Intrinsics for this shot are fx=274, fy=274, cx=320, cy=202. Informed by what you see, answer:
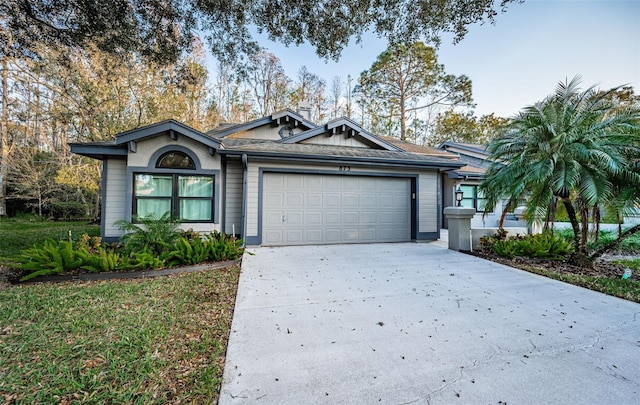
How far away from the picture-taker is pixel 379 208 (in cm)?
863

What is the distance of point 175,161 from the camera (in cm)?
729

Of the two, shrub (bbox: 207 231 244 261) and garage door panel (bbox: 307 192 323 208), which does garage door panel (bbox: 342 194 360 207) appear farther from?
shrub (bbox: 207 231 244 261)

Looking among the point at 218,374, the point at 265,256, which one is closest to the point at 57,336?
the point at 218,374

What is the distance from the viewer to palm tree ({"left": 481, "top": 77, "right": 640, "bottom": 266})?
5215 millimetres

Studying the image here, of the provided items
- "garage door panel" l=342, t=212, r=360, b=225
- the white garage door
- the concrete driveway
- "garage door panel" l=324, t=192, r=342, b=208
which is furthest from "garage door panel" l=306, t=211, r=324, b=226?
the concrete driveway

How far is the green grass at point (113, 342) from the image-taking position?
6.81 ft

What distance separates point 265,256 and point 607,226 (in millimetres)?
12715

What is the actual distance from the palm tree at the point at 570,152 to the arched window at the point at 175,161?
774cm

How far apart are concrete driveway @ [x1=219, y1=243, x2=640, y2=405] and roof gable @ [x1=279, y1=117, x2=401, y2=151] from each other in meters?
5.64

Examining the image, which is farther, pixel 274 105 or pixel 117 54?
pixel 274 105

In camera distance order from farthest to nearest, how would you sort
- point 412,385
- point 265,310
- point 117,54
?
1. point 117,54
2. point 265,310
3. point 412,385

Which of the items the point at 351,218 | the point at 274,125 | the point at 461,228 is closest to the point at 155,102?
the point at 274,125

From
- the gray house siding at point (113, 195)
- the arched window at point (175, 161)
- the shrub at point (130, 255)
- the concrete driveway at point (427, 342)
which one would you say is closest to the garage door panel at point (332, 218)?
the shrub at point (130, 255)

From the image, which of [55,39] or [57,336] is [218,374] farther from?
[55,39]
